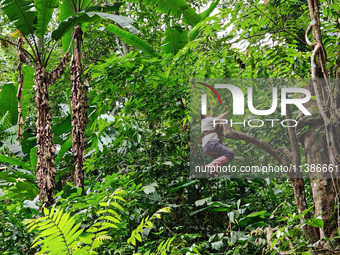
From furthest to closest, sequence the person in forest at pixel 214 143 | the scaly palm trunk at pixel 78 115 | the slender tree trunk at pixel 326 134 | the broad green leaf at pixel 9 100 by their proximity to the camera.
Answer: the broad green leaf at pixel 9 100
the scaly palm trunk at pixel 78 115
the person in forest at pixel 214 143
the slender tree trunk at pixel 326 134

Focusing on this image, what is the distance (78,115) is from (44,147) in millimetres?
Answer: 593

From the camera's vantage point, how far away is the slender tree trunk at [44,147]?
12.0ft

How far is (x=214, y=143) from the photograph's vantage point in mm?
2842

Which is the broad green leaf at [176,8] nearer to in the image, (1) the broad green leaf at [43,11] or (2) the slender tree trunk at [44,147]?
(1) the broad green leaf at [43,11]

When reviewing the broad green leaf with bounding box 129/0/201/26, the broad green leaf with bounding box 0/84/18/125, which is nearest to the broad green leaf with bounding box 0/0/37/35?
the broad green leaf with bounding box 129/0/201/26

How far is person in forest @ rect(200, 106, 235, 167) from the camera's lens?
2822 millimetres

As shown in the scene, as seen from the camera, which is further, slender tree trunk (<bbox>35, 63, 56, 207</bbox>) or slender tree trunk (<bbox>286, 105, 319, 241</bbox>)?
slender tree trunk (<bbox>35, 63, 56, 207</bbox>)

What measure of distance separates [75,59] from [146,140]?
1.35 metres

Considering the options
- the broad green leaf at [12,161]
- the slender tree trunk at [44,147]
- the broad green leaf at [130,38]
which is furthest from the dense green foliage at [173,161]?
the broad green leaf at [12,161]

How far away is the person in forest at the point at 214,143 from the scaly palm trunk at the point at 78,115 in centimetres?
141

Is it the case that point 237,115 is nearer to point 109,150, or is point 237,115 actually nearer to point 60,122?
point 109,150

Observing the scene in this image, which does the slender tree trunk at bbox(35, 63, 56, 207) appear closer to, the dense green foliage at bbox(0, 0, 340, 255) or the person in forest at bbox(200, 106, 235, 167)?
the dense green foliage at bbox(0, 0, 340, 255)

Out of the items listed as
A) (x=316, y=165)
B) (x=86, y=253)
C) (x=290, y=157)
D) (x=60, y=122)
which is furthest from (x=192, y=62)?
(x=60, y=122)

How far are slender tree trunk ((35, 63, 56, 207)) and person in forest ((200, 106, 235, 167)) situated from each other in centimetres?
190
